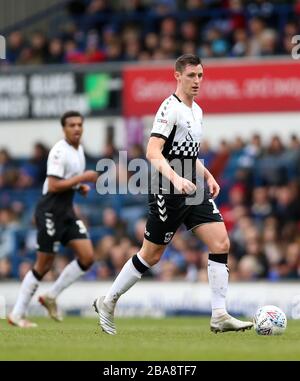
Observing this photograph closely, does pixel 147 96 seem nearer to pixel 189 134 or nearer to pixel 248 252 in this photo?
pixel 248 252

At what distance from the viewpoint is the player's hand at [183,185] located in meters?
10.2

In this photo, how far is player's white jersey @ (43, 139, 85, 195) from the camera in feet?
47.0

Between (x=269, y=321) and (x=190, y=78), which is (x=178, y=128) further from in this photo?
(x=269, y=321)

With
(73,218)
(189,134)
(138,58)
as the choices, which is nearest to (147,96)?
(138,58)

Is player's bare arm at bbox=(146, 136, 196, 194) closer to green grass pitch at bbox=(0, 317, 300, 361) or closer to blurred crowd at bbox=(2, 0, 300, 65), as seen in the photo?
green grass pitch at bbox=(0, 317, 300, 361)

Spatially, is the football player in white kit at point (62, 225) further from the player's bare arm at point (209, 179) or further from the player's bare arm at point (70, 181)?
the player's bare arm at point (209, 179)

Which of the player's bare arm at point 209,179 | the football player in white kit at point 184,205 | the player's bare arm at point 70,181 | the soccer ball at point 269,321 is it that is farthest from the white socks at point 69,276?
the soccer ball at point 269,321

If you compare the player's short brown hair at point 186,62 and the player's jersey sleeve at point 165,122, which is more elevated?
the player's short brown hair at point 186,62

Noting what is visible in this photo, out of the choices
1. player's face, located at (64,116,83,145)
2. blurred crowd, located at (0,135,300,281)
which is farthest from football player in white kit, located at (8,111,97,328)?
blurred crowd, located at (0,135,300,281)

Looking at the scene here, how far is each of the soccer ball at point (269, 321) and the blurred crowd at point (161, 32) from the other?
1179 cm

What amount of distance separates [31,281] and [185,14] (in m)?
11.8

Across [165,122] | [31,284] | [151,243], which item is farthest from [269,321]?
[31,284]

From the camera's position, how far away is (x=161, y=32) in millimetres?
25016

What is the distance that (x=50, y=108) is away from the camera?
24.6 meters
